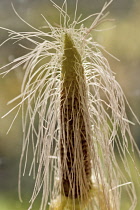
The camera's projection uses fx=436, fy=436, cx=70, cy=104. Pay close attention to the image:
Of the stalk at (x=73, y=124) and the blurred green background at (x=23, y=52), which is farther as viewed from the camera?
the blurred green background at (x=23, y=52)

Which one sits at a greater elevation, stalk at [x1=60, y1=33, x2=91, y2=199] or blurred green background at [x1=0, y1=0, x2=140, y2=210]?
blurred green background at [x1=0, y1=0, x2=140, y2=210]

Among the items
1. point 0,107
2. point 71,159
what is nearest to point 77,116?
point 71,159

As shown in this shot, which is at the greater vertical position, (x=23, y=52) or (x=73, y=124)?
(x=23, y=52)

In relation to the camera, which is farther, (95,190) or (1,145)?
(1,145)

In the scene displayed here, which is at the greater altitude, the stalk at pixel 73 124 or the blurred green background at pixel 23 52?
the blurred green background at pixel 23 52

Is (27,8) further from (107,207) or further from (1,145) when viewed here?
(107,207)

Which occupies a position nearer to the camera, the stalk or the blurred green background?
the stalk

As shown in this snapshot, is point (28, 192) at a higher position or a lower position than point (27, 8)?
lower

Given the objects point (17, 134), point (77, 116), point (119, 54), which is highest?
point (119, 54)
